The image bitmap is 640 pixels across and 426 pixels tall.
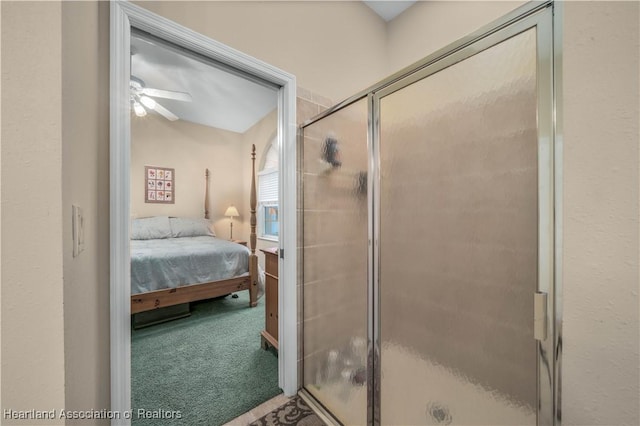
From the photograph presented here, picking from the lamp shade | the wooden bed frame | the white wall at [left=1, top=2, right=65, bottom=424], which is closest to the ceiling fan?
the wooden bed frame

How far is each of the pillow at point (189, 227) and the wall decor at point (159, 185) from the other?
17.9 inches

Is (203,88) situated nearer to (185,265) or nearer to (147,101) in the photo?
(147,101)

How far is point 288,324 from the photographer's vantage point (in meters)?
1.57

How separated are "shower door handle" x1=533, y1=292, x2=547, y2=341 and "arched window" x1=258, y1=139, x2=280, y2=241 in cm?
365

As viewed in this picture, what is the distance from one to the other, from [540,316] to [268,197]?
12.9 ft

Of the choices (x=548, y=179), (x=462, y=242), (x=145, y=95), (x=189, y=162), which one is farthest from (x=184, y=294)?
(x=548, y=179)

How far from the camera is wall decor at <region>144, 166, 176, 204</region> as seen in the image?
424 cm

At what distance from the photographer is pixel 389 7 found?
6.51ft

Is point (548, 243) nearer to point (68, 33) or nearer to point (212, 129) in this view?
point (68, 33)

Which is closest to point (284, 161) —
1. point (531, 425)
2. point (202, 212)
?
point (531, 425)

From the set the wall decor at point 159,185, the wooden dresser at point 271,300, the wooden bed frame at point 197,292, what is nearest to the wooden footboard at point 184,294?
the wooden bed frame at point 197,292

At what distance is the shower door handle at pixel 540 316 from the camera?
2.16 feet

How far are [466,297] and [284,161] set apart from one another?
3.94 ft

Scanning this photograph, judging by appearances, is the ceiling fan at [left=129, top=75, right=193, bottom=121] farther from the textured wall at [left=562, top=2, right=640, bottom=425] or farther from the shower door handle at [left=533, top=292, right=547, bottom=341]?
the shower door handle at [left=533, top=292, right=547, bottom=341]
